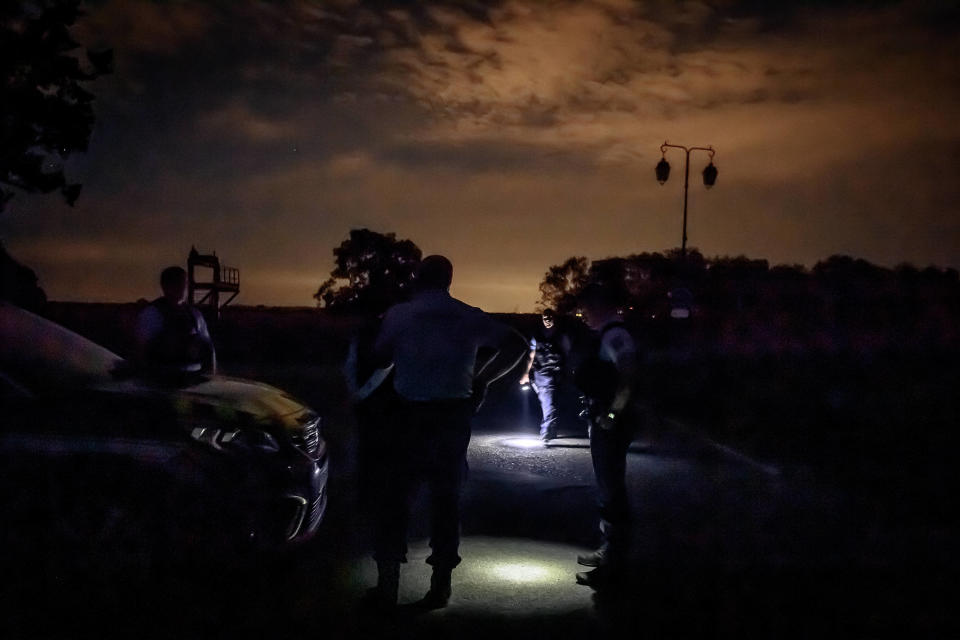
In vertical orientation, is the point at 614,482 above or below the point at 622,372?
below

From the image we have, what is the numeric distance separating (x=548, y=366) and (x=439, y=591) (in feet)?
31.6

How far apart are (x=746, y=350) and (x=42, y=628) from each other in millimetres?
45527

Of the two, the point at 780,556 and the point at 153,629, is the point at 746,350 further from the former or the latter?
the point at 153,629

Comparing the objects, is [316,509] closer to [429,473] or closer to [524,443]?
[429,473]

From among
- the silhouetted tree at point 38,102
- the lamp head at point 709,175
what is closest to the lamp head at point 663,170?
the lamp head at point 709,175

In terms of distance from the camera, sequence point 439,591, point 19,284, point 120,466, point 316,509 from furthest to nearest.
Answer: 1. point 19,284
2. point 316,509
3. point 439,591
4. point 120,466

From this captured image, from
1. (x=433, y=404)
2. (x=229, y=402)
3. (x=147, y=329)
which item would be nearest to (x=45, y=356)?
(x=229, y=402)

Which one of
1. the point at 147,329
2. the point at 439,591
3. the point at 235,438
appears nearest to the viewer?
the point at 439,591

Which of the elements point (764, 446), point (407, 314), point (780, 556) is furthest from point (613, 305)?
point (764, 446)

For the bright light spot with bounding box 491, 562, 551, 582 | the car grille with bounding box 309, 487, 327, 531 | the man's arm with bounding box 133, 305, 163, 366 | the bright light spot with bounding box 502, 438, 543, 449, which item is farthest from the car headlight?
the bright light spot with bounding box 502, 438, 543, 449

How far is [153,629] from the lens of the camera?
15.7ft

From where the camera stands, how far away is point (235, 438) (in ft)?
18.2

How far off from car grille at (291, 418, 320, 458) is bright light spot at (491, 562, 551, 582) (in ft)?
4.43

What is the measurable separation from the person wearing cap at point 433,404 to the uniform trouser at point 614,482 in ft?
3.59
